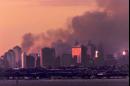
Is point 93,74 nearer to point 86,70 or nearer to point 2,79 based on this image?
point 86,70

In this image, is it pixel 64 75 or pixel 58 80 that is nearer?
pixel 64 75

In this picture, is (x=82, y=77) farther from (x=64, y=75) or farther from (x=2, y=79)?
(x=2, y=79)

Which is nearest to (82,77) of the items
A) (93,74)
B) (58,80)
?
(93,74)

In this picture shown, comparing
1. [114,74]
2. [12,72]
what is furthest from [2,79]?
[114,74]

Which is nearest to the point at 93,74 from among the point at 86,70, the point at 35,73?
the point at 86,70

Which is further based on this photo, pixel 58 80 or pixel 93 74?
pixel 58 80

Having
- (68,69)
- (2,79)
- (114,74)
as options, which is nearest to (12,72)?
(2,79)

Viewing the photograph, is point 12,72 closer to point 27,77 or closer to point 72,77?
point 27,77
